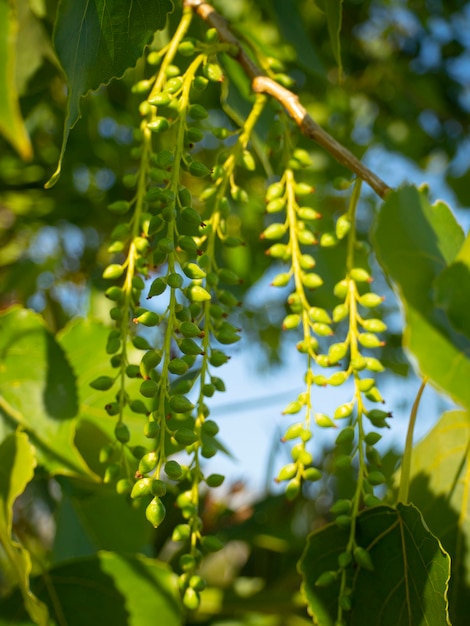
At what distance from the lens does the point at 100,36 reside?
0.59 meters

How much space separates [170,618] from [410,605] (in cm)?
30

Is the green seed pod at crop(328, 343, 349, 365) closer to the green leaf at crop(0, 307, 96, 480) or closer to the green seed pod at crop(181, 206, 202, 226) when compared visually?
the green seed pod at crop(181, 206, 202, 226)

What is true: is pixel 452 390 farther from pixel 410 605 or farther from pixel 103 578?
pixel 103 578

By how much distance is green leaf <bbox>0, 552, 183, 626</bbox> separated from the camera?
0.77m

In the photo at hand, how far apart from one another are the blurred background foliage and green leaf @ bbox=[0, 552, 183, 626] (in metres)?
0.20

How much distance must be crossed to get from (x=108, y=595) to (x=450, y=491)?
Answer: 1.12ft

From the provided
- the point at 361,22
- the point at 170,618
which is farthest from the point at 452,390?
the point at 361,22

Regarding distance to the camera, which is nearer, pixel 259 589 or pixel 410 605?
pixel 410 605

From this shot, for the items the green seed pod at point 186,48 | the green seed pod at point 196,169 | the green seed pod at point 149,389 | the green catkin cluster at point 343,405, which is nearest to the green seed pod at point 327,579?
the green catkin cluster at point 343,405

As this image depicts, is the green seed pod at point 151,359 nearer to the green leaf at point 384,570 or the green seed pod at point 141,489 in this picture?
the green seed pod at point 141,489

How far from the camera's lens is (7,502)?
62cm

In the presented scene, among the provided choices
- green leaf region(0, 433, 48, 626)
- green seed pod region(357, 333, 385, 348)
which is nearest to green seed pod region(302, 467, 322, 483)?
green seed pod region(357, 333, 385, 348)

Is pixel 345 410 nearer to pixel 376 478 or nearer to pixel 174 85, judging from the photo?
pixel 376 478

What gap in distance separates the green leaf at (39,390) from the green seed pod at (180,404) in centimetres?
23
